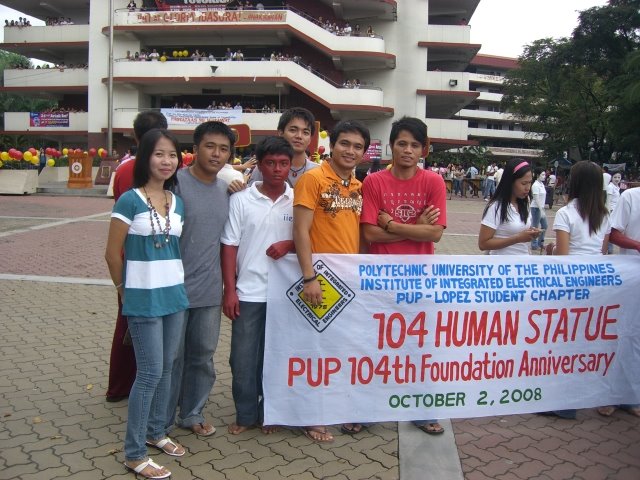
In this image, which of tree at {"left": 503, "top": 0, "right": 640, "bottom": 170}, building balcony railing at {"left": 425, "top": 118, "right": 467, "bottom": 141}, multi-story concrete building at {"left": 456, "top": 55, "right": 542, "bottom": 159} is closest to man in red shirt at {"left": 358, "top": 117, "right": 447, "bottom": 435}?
tree at {"left": 503, "top": 0, "right": 640, "bottom": 170}

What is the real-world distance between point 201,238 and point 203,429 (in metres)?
1.23

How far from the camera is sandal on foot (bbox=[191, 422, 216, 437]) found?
11.6 ft

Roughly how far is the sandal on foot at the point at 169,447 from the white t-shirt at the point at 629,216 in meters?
3.44

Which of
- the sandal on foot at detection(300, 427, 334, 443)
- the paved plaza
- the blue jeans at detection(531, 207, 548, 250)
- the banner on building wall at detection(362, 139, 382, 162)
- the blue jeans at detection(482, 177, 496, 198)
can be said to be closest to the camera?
the paved plaza

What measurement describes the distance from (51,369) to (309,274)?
262cm

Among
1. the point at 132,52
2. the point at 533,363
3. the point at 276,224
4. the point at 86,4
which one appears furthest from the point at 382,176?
the point at 86,4

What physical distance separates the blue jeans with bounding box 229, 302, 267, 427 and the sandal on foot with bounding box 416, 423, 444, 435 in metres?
1.09

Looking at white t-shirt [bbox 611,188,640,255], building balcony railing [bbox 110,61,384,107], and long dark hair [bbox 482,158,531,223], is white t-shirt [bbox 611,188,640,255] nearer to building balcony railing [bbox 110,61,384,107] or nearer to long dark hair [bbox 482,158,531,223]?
long dark hair [bbox 482,158,531,223]

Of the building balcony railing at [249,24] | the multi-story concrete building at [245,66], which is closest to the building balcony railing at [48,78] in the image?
the multi-story concrete building at [245,66]

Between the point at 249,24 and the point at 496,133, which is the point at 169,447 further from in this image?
the point at 496,133

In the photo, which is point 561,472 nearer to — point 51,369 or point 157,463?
point 157,463

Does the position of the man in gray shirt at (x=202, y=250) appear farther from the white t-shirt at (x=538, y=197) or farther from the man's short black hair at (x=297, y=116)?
the white t-shirt at (x=538, y=197)

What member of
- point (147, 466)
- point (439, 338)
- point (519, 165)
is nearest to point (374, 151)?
point (519, 165)

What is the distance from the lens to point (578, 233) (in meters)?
4.12
